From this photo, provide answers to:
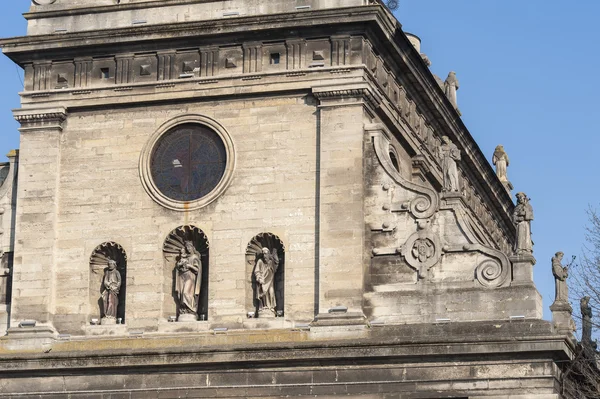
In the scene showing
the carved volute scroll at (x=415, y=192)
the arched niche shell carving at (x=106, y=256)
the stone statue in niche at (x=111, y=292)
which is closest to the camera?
the carved volute scroll at (x=415, y=192)

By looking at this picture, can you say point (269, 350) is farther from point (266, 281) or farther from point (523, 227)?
point (523, 227)

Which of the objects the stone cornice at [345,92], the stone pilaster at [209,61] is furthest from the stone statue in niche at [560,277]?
the stone pilaster at [209,61]

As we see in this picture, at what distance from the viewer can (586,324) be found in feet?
131

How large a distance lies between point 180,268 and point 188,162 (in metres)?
2.48

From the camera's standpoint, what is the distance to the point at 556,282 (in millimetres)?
36469

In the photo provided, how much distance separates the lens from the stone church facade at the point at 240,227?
35.2 meters

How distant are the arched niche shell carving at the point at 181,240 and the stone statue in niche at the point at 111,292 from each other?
3.99 feet

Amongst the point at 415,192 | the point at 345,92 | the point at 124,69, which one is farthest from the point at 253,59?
the point at 415,192

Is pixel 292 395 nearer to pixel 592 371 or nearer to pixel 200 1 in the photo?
pixel 592 371

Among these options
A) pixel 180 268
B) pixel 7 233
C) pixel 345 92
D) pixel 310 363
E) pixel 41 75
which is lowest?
pixel 310 363

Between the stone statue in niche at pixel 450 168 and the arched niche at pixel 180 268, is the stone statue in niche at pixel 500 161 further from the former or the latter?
the arched niche at pixel 180 268

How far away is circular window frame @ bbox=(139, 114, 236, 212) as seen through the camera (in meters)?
37.5

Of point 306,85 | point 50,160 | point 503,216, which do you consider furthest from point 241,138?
point 503,216

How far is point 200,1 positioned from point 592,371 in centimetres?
1185
